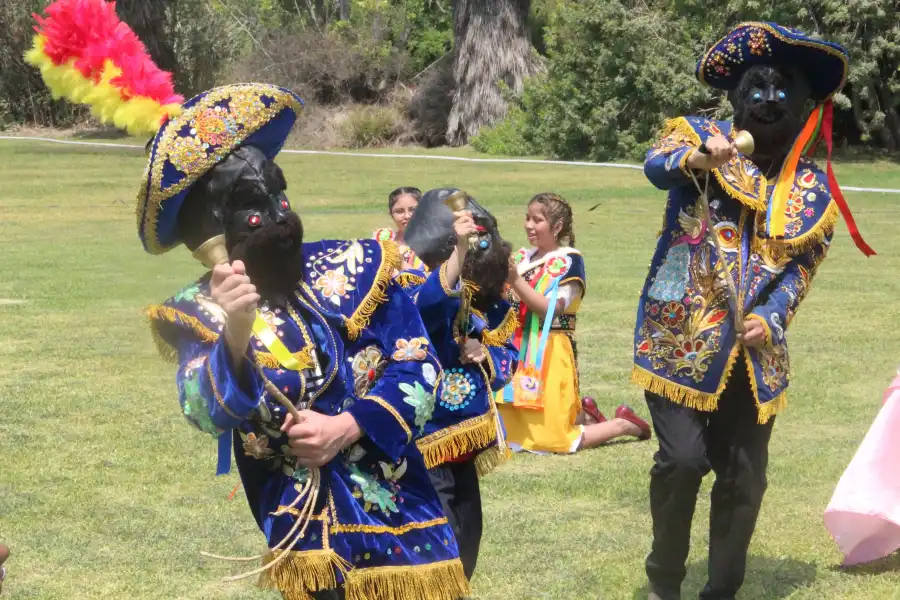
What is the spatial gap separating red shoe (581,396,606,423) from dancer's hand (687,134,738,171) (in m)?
3.73

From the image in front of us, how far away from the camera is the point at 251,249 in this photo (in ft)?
9.96

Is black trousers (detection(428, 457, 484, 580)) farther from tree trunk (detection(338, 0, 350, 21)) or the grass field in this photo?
tree trunk (detection(338, 0, 350, 21))

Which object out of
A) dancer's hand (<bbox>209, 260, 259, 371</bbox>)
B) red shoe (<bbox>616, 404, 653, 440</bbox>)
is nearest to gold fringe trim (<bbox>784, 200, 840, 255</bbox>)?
dancer's hand (<bbox>209, 260, 259, 371</bbox>)

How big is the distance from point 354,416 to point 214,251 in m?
0.53

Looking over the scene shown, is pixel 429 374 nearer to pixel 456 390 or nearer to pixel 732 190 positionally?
pixel 456 390

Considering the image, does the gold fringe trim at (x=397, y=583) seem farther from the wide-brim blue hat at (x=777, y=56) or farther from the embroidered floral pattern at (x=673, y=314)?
the wide-brim blue hat at (x=777, y=56)

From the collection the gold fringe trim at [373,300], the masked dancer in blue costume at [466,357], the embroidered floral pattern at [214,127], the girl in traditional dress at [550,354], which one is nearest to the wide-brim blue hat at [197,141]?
the embroidered floral pattern at [214,127]

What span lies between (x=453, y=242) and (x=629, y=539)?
80.7 inches

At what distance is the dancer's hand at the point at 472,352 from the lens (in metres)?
4.35

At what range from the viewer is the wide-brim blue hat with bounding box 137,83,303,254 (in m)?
3.06

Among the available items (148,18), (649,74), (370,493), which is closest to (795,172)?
(370,493)

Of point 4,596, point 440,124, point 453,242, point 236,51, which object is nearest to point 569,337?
point 453,242

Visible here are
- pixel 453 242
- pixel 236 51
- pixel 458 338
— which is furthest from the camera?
pixel 236 51

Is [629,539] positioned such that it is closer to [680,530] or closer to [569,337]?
[680,530]
